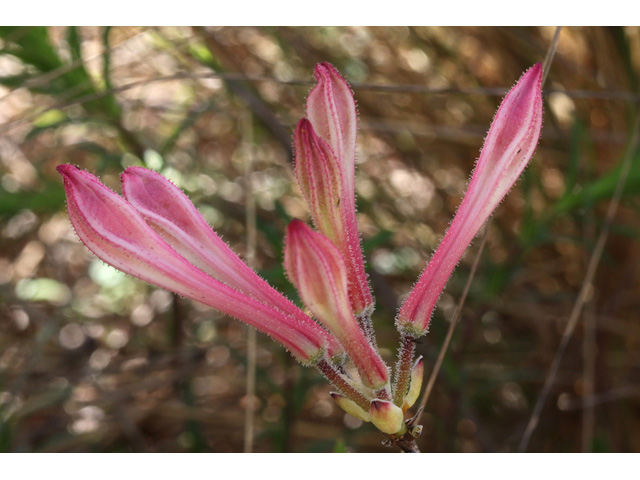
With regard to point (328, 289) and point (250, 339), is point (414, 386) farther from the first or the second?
point (250, 339)

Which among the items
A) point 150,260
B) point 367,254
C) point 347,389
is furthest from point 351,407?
point 367,254

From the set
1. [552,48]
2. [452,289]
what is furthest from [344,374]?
[452,289]

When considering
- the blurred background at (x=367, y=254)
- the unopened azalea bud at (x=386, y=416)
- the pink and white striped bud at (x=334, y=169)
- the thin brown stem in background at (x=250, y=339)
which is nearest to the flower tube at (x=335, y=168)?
the pink and white striped bud at (x=334, y=169)

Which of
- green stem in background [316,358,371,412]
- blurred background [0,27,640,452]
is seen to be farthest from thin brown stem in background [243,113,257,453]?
green stem in background [316,358,371,412]

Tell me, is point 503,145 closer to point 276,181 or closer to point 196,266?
point 196,266

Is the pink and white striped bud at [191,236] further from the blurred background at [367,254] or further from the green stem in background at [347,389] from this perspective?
the blurred background at [367,254]
